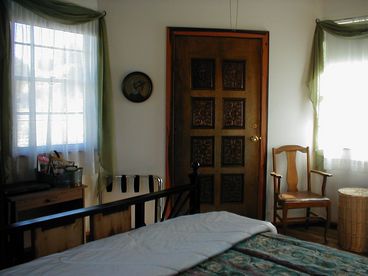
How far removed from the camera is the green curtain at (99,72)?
2.52 m

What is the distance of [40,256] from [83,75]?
79.9 inches

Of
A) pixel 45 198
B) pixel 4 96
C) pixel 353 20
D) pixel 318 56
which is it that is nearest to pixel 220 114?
pixel 318 56

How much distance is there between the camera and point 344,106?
3.54 meters

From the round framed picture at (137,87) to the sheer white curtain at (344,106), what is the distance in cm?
188

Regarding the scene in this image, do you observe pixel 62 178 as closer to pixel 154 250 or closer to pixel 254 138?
pixel 154 250

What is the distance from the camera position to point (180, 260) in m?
1.26

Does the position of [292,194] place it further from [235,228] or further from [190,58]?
[235,228]

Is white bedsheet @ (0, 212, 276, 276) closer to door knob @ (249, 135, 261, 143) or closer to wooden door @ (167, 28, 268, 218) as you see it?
wooden door @ (167, 28, 268, 218)

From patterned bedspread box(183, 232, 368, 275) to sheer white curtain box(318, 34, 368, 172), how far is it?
7.63 feet

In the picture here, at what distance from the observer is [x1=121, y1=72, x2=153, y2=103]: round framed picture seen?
10.9 feet

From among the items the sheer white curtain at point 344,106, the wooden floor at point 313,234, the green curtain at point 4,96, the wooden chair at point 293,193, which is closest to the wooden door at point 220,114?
the wooden chair at point 293,193

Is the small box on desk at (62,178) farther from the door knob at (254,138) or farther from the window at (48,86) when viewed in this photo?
the door knob at (254,138)

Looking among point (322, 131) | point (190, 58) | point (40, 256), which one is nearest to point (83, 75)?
point (190, 58)

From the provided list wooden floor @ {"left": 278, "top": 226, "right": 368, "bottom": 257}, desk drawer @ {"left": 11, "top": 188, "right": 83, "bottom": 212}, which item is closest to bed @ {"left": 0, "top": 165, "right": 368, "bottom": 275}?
desk drawer @ {"left": 11, "top": 188, "right": 83, "bottom": 212}
